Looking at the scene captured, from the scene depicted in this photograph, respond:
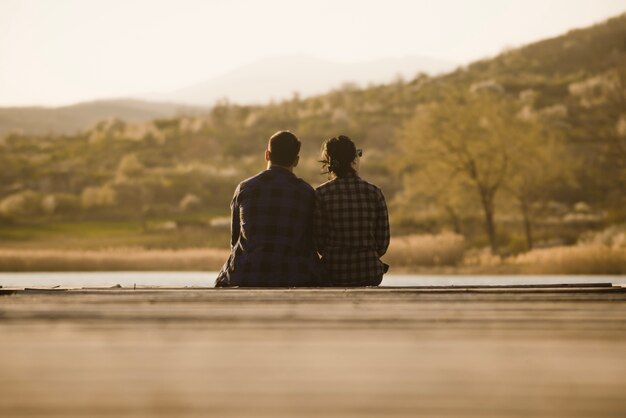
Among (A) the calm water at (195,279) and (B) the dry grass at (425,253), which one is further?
(B) the dry grass at (425,253)

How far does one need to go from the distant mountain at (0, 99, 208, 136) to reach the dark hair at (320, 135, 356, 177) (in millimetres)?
66093

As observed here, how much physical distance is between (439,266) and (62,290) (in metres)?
26.7

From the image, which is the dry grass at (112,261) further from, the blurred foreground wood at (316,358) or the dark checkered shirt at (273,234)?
the blurred foreground wood at (316,358)

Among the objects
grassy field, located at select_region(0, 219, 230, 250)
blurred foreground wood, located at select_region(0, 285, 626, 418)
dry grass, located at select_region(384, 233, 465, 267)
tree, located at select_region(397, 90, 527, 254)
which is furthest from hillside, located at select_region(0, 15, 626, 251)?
blurred foreground wood, located at select_region(0, 285, 626, 418)

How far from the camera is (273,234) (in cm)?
639

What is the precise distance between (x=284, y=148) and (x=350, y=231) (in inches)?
30.4

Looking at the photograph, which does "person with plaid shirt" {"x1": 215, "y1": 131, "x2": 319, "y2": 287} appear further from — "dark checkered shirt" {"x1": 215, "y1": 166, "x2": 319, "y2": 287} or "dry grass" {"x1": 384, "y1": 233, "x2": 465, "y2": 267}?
"dry grass" {"x1": 384, "y1": 233, "x2": 465, "y2": 267}

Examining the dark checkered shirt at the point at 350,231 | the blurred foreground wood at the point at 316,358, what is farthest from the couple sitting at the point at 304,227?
the blurred foreground wood at the point at 316,358

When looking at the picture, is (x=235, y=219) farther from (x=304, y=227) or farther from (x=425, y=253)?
(x=425, y=253)

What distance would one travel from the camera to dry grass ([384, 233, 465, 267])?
31141 millimetres

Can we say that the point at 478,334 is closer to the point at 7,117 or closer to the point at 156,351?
the point at 156,351

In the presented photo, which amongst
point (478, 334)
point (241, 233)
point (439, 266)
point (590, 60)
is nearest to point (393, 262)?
point (439, 266)

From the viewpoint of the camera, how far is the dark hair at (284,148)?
659 centimetres

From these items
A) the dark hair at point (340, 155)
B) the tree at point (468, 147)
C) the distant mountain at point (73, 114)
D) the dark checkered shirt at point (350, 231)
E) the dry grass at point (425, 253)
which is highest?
the distant mountain at point (73, 114)
